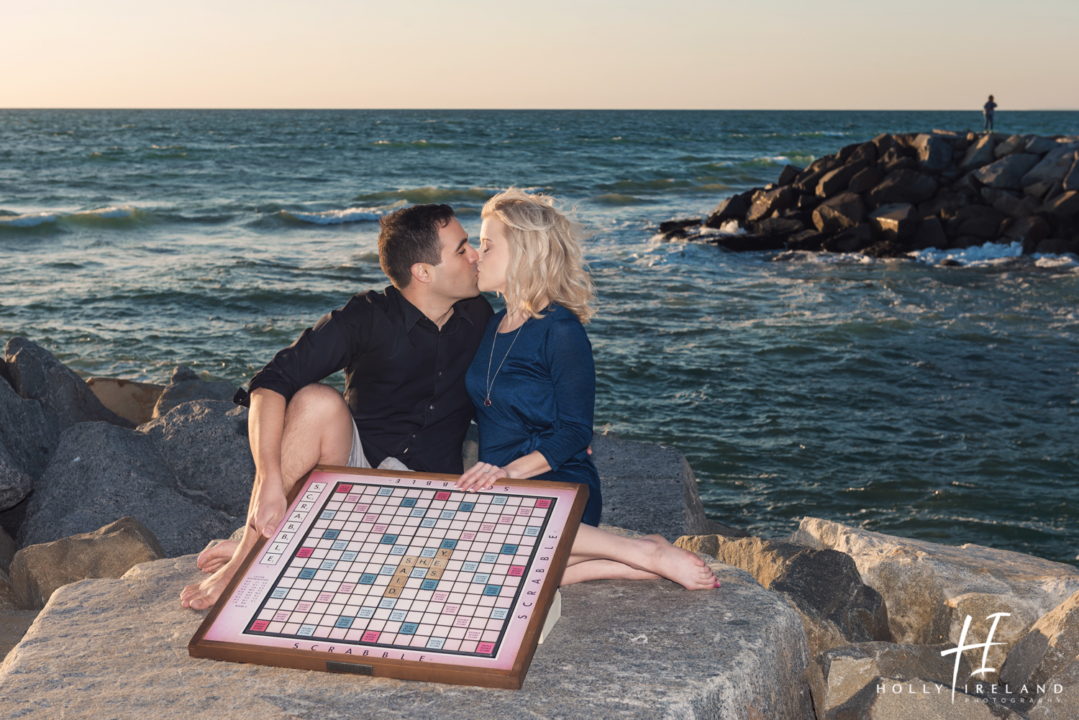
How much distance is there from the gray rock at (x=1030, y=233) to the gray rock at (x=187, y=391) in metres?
15.8

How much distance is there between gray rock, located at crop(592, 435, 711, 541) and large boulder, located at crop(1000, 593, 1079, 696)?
199 centimetres

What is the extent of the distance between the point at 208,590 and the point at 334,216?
20.5 meters

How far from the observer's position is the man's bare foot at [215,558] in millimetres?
3121

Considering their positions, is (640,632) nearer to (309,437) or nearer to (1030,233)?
(309,437)

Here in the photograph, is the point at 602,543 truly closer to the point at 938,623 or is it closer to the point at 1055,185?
the point at 938,623

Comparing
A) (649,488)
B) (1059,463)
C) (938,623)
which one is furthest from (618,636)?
(1059,463)

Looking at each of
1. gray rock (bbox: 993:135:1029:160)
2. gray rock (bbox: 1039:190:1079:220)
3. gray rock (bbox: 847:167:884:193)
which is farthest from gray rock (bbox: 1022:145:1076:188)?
gray rock (bbox: 847:167:884:193)

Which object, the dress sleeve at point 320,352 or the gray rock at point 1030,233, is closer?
the dress sleeve at point 320,352

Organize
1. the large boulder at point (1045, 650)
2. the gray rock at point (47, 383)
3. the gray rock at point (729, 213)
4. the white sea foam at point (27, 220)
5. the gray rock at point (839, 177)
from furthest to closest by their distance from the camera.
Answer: the gray rock at point (729, 213), the gray rock at point (839, 177), the white sea foam at point (27, 220), the gray rock at point (47, 383), the large boulder at point (1045, 650)

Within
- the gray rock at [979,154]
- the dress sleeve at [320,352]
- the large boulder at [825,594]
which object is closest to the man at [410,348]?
the dress sleeve at [320,352]

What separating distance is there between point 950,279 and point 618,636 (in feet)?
46.9

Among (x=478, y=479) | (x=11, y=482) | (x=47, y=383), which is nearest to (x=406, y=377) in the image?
(x=478, y=479)

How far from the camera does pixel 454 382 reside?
3.55 meters

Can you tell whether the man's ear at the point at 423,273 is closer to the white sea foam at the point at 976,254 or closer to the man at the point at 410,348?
the man at the point at 410,348
